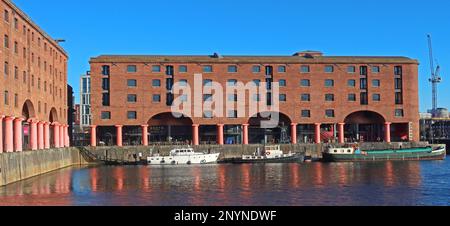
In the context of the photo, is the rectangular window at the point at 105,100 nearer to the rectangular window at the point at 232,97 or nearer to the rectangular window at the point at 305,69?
the rectangular window at the point at 232,97

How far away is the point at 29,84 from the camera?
69.0 meters

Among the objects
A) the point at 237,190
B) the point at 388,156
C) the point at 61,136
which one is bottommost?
the point at 237,190

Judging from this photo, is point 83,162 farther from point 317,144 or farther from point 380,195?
point 380,195

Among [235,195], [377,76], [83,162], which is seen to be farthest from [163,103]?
[235,195]

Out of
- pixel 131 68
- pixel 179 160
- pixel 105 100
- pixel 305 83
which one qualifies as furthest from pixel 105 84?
pixel 305 83

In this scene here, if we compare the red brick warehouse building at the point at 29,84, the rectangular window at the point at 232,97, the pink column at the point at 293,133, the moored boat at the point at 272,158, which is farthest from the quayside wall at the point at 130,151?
the rectangular window at the point at 232,97

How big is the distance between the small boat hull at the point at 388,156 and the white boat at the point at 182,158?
67.2 feet

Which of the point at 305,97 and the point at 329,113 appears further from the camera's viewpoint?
the point at 329,113

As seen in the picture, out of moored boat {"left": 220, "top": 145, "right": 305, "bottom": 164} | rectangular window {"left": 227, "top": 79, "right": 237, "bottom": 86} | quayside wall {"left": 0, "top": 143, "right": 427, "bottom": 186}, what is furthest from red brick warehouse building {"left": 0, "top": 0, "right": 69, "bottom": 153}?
moored boat {"left": 220, "top": 145, "right": 305, "bottom": 164}

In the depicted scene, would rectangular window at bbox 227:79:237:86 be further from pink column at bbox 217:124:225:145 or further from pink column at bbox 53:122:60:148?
pink column at bbox 53:122:60:148

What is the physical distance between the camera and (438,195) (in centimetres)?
4388

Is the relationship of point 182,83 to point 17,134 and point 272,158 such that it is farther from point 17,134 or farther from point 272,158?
point 17,134

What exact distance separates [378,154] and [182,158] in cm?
3287
